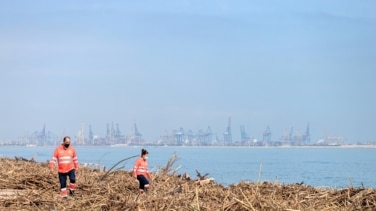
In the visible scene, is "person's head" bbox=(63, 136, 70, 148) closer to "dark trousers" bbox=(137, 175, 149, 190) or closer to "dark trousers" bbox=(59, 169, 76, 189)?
"dark trousers" bbox=(59, 169, 76, 189)

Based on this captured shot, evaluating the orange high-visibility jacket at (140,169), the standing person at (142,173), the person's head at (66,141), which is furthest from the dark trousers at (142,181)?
the person's head at (66,141)

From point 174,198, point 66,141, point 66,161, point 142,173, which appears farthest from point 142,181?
point 174,198

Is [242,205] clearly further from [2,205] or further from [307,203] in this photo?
[2,205]

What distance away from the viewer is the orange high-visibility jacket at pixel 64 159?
18.0 metres

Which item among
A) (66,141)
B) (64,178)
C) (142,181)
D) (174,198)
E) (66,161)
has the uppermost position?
(66,141)

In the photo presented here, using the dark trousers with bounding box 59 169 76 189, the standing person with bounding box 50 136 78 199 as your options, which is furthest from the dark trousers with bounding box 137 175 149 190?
the dark trousers with bounding box 59 169 76 189

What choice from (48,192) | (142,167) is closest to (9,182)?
(48,192)

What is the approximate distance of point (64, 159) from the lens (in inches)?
715

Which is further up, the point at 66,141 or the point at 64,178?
the point at 66,141

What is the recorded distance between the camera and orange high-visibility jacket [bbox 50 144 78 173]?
18.0 m

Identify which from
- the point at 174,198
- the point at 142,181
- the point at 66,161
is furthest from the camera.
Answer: the point at 142,181

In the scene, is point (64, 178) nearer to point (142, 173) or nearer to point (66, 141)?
point (66, 141)

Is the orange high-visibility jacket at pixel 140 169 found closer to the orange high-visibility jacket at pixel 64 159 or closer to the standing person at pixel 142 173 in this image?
the standing person at pixel 142 173

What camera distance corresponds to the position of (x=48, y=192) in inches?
698
